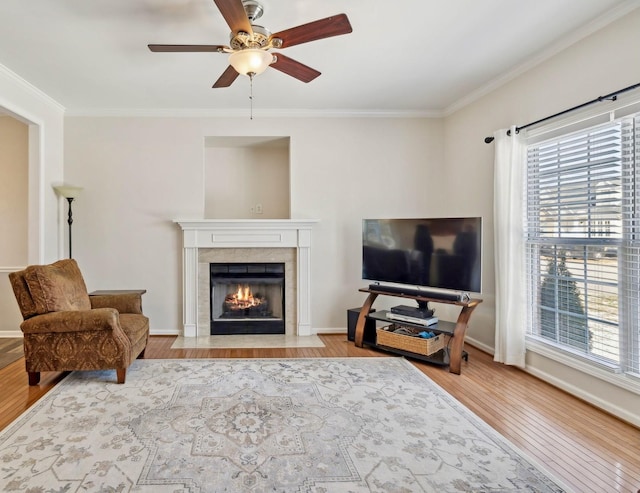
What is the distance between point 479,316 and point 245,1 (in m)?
3.52

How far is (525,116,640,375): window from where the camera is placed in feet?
7.76

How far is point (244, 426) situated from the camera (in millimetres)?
2209

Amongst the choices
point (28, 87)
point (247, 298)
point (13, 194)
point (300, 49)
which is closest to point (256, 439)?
point (247, 298)

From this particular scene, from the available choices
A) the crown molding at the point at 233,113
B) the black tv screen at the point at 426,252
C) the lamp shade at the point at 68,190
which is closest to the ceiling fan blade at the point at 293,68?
the crown molding at the point at 233,113

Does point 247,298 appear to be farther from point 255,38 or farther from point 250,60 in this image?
point 255,38

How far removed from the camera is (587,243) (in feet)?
8.75

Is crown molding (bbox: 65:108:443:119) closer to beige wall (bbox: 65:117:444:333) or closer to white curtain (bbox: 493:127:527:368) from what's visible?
beige wall (bbox: 65:117:444:333)

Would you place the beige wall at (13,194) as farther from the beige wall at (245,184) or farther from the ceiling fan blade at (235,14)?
the ceiling fan blade at (235,14)

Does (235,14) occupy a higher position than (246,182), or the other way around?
(235,14)

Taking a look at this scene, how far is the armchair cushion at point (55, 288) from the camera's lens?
2.80 m

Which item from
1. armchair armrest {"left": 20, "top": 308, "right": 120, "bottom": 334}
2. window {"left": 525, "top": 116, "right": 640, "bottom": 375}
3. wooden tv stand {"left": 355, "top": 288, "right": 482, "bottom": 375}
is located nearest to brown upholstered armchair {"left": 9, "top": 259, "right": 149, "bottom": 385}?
armchair armrest {"left": 20, "top": 308, "right": 120, "bottom": 334}

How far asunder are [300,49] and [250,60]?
83 centimetres

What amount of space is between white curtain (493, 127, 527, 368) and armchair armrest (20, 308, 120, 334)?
3.30 metres

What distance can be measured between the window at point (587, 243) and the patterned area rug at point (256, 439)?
111 centimetres
